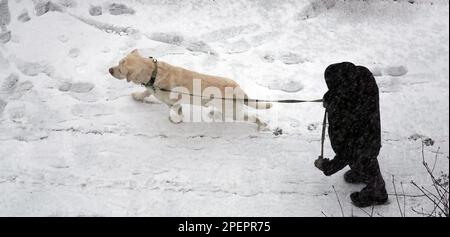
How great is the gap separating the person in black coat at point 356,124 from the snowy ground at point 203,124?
1.09ft

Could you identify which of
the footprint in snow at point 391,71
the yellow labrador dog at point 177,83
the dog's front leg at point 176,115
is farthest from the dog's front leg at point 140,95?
the footprint in snow at point 391,71

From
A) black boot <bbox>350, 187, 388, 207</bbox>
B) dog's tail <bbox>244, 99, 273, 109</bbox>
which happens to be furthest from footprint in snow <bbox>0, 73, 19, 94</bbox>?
black boot <bbox>350, 187, 388, 207</bbox>

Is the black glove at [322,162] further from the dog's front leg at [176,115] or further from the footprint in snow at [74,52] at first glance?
the footprint in snow at [74,52]

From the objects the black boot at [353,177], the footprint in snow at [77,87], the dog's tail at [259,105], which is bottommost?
the black boot at [353,177]

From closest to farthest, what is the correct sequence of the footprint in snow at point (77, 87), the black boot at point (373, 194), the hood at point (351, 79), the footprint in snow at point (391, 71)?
the hood at point (351, 79) < the black boot at point (373, 194) < the footprint in snow at point (77, 87) < the footprint in snow at point (391, 71)

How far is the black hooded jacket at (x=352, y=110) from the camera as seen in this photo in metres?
3.51

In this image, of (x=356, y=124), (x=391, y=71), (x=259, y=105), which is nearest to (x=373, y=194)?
(x=356, y=124)

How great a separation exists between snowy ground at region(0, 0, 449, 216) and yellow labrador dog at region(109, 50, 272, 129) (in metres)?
0.53

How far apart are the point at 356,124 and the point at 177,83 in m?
1.81

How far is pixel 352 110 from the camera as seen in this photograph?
361 centimetres

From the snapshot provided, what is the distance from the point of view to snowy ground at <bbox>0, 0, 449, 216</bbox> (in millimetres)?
4258

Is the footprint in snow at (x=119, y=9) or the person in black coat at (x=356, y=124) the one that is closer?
the person in black coat at (x=356, y=124)

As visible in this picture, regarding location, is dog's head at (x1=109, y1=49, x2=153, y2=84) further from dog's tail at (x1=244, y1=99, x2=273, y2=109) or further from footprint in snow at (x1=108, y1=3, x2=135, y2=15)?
footprint in snow at (x1=108, y1=3, x2=135, y2=15)
